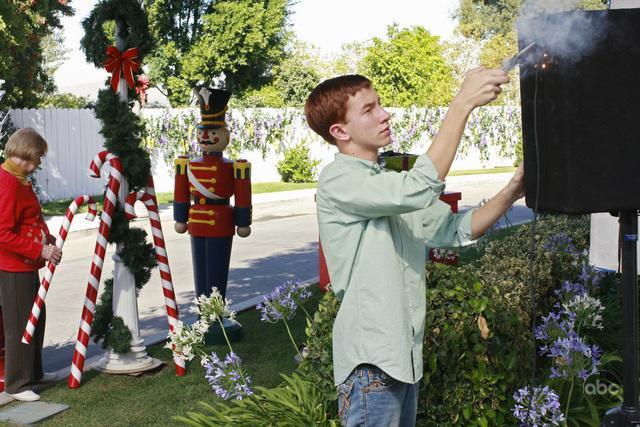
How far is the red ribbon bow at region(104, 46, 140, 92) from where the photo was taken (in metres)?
5.95

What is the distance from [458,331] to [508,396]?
1.63ft

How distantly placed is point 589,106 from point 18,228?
12.9ft

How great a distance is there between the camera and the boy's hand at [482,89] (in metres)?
2.55

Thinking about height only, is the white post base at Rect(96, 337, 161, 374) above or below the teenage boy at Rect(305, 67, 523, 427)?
below

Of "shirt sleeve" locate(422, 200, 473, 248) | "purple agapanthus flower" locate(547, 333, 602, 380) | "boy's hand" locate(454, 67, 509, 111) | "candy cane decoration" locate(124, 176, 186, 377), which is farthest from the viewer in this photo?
"candy cane decoration" locate(124, 176, 186, 377)

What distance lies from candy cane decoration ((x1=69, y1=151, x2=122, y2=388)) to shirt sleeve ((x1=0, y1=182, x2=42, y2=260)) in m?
0.51

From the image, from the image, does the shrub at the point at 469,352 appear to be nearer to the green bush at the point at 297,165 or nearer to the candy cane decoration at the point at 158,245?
the candy cane decoration at the point at 158,245

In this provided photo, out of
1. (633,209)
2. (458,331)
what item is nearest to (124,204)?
(458,331)

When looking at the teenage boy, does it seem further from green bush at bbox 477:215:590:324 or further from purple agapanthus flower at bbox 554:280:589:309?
purple agapanthus flower at bbox 554:280:589:309

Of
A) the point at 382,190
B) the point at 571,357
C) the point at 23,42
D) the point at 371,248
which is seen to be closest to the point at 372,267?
the point at 371,248

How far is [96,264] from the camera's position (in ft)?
19.2

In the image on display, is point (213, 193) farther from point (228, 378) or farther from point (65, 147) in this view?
point (65, 147)

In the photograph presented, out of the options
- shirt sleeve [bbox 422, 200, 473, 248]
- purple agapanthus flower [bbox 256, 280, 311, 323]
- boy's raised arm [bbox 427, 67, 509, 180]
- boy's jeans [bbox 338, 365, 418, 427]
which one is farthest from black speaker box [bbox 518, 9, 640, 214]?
purple agapanthus flower [bbox 256, 280, 311, 323]

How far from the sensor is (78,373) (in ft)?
19.0
